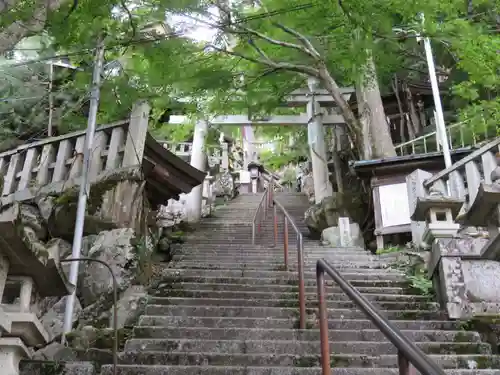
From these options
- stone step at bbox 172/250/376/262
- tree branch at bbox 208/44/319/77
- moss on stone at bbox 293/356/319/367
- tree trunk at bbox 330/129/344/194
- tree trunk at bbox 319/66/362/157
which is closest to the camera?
moss on stone at bbox 293/356/319/367

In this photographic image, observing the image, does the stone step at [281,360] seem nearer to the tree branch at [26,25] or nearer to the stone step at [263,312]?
the stone step at [263,312]

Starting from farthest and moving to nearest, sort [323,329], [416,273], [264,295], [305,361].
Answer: [416,273]
[264,295]
[305,361]
[323,329]

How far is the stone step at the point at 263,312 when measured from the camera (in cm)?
665

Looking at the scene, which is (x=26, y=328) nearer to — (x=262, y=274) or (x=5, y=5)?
(x=5, y=5)

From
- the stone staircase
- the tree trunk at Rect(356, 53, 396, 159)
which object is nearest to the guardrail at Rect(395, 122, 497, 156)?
the tree trunk at Rect(356, 53, 396, 159)

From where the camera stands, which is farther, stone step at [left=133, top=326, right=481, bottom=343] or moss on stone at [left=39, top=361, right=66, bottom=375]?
stone step at [left=133, top=326, right=481, bottom=343]

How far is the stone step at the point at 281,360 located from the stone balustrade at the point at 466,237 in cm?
116

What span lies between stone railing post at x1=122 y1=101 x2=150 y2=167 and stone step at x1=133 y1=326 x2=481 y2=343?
3597 mm

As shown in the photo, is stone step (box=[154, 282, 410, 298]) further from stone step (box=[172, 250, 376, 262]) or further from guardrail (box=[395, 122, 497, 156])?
guardrail (box=[395, 122, 497, 156])

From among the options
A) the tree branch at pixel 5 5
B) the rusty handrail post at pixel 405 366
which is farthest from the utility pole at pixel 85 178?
the rusty handrail post at pixel 405 366

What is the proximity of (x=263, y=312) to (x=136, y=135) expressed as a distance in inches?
159

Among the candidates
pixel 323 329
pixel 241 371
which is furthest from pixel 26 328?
pixel 323 329

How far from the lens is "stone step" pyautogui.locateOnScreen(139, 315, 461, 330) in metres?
6.33

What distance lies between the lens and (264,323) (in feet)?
21.0
